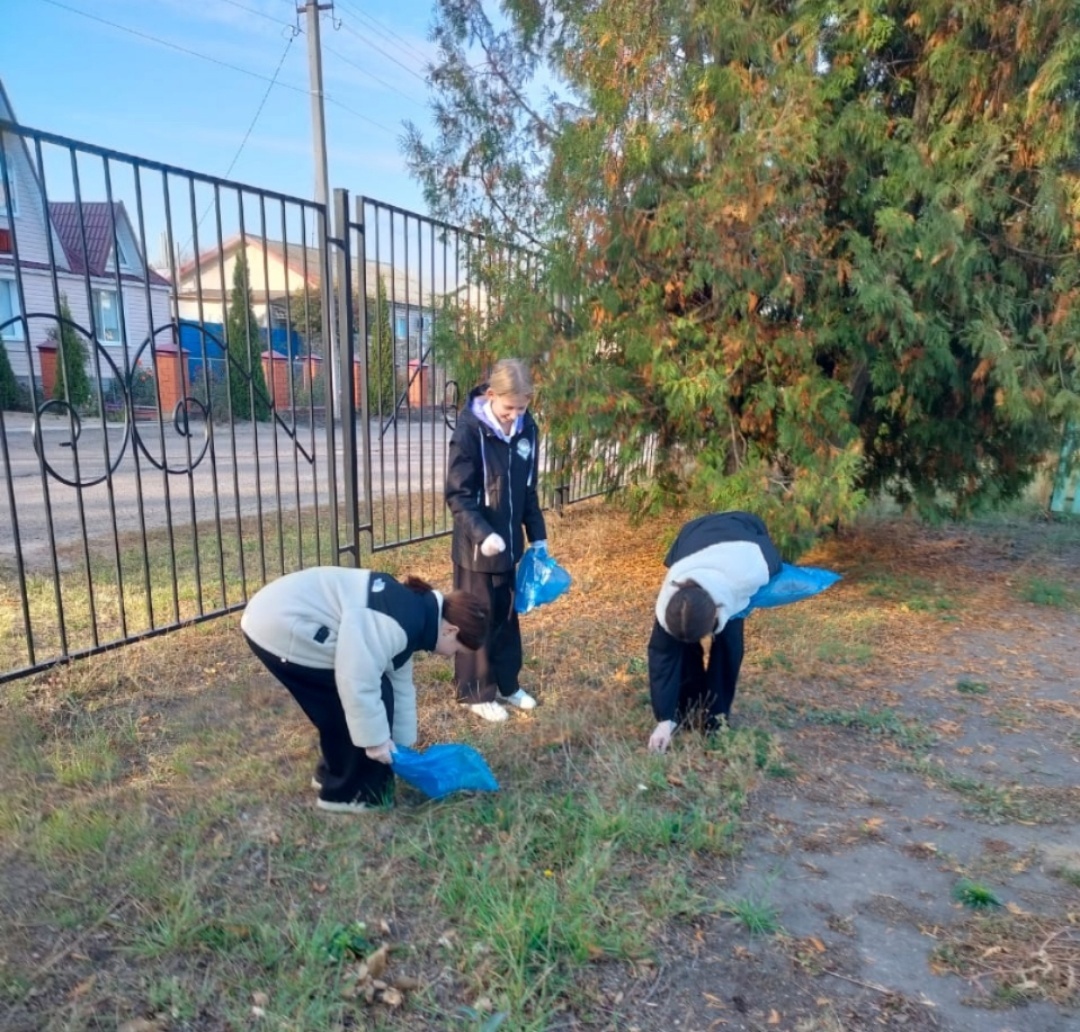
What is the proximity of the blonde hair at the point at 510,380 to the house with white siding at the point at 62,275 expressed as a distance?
1.49 metres

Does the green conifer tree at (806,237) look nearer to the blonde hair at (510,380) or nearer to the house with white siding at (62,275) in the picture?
the blonde hair at (510,380)

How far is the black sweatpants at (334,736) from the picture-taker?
8.85ft

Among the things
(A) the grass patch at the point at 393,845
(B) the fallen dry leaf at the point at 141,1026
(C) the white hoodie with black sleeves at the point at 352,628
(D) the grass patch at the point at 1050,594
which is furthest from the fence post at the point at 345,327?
(D) the grass patch at the point at 1050,594

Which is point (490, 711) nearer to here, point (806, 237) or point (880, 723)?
point (880, 723)

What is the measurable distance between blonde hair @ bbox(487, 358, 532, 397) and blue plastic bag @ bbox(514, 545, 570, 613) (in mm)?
721

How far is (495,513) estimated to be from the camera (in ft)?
11.8

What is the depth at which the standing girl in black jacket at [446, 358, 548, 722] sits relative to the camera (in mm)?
3498

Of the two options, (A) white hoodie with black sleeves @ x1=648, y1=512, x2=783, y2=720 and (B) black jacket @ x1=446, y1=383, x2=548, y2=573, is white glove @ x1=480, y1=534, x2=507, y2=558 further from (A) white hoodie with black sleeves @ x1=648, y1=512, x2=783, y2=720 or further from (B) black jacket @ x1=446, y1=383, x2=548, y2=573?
(A) white hoodie with black sleeves @ x1=648, y1=512, x2=783, y2=720

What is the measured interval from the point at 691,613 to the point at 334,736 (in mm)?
1269

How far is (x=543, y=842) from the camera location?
267 cm

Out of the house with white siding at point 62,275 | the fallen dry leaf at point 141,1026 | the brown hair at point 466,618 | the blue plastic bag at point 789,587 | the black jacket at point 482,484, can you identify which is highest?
the house with white siding at point 62,275

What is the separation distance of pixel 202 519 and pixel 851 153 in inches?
236

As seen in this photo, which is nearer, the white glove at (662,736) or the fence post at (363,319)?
the white glove at (662,736)

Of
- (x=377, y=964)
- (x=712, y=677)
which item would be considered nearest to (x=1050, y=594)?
(x=712, y=677)
